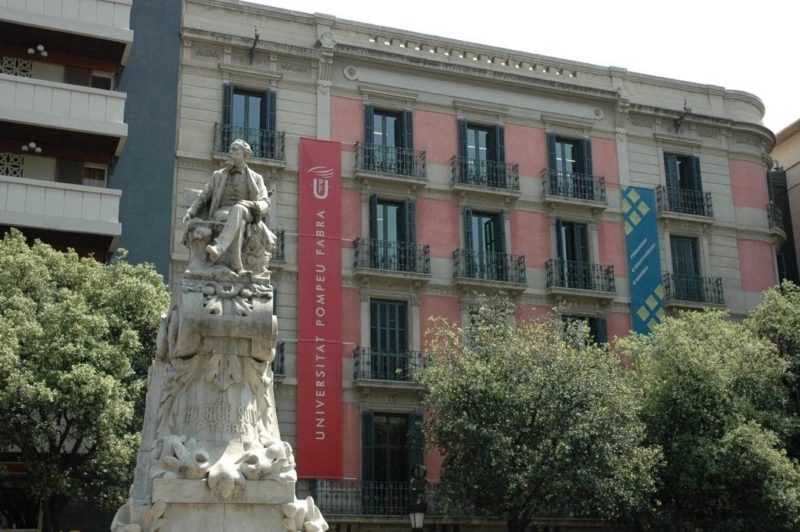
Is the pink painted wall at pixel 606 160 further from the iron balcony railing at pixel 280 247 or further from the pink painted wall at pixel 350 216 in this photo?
the iron balcony railing at pixel 280 247

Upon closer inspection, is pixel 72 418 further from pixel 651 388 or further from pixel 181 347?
pixel 651 388

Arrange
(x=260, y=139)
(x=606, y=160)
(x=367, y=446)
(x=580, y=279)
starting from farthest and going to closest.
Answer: (x=606, y=160) → (x=580, y=279) → (x=260, y=139) → (x=367, y=446)

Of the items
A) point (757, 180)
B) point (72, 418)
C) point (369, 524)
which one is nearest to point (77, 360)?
point (72, 418)

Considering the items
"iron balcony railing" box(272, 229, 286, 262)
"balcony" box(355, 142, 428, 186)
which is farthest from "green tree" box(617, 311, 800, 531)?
"iron balcony railing" box(272, 229, 286, 262)

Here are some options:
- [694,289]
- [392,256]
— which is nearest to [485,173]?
[392,256]

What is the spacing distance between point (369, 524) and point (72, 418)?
360 inches

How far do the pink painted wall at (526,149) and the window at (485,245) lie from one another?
189 centimetres

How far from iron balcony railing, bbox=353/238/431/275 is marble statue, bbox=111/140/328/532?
17583 mm

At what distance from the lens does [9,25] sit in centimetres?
2677

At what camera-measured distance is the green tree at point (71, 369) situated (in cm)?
1981

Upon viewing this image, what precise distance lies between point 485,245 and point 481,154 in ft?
9.66

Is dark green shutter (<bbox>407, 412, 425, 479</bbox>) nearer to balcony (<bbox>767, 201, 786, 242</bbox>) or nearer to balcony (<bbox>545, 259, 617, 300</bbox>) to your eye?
balcony (<bbox>545, 259, 617, 300</bbox>)

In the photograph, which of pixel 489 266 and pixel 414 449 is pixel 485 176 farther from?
pixel 414 449

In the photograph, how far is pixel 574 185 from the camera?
32.3m
